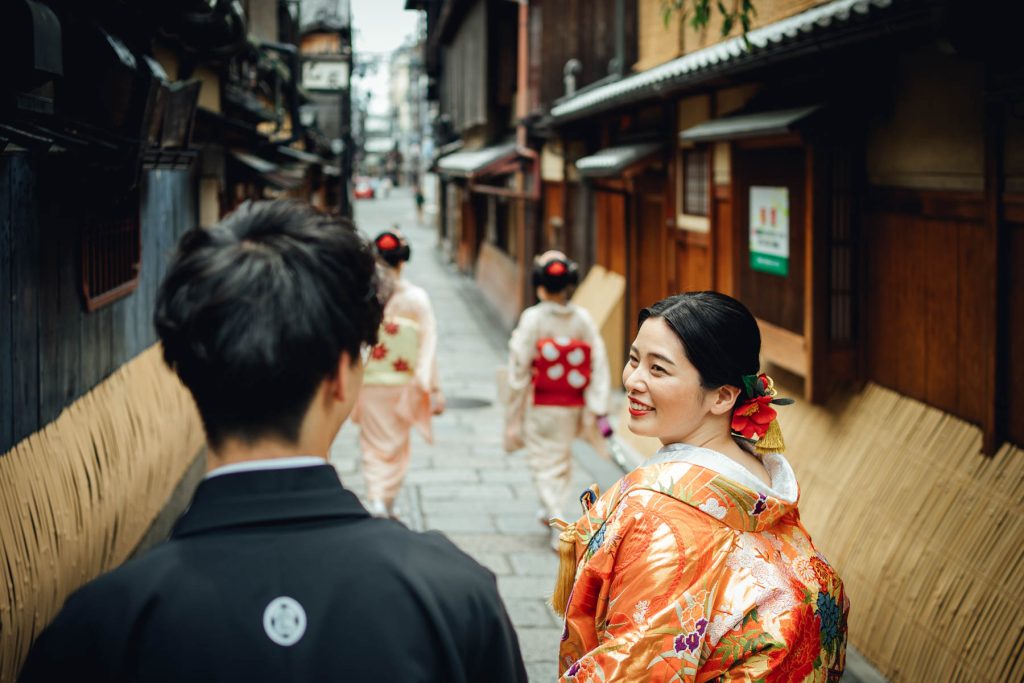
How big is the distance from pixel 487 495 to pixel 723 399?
6692 millimetres

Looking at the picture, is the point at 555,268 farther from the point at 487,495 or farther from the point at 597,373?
the point at 487,495

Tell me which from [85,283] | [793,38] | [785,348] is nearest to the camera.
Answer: [793,38]

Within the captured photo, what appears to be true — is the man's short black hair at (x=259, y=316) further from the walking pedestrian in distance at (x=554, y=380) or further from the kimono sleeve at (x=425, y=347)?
the kimono sleeve at (x=425, y=347)

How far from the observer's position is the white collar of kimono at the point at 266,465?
1.77 m

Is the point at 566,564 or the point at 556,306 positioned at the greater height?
the point at 556,306

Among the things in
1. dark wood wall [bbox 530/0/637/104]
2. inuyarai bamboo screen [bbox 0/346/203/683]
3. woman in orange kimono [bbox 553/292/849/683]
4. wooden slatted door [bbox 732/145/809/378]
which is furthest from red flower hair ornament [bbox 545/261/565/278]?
dark wood wall [bbox 530/0/637/104]

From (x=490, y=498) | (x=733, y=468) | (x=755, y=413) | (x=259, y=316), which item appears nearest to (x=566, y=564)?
(x=733, y=468)

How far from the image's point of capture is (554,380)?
802 centimetres

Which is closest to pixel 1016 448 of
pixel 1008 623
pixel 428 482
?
pixel 1008 623

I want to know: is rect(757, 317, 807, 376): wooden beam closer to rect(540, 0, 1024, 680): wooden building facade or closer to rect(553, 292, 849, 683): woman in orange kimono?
rect(540, 0, 1024, 680): wooden building facade

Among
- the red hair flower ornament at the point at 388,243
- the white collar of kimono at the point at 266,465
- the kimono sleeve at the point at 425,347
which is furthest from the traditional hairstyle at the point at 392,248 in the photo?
the white collar of kimono at the point at 266,465

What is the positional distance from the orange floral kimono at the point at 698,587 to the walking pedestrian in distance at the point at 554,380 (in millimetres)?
5002

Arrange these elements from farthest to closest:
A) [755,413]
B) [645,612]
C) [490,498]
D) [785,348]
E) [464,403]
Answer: [464,403] → [490,498] → [785,348] → [755,413] → [645,612]

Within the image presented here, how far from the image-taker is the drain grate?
13.8 m
